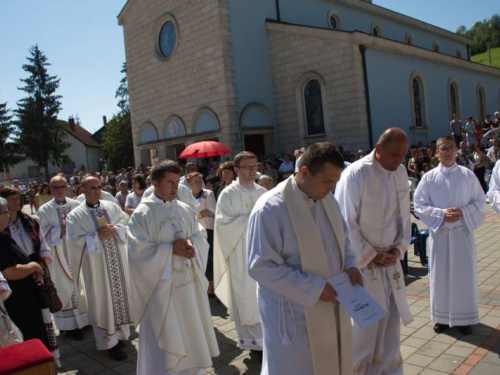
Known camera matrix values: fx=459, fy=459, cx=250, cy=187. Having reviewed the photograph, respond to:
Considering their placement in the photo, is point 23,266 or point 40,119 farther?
point 40,119

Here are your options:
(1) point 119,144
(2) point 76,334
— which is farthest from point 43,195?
(1) point 119,144

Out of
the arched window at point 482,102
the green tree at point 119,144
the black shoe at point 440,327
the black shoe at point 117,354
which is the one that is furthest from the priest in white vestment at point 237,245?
the green tree at point 119,144

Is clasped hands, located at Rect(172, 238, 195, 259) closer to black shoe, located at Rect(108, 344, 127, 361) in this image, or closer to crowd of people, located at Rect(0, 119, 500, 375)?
crowd of people, located at Rect(0, 119, 500, 375)

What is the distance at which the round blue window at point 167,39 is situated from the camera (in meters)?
24.0

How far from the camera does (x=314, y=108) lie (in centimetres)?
2109

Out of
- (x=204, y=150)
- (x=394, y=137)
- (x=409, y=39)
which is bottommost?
(x=394, y=137)

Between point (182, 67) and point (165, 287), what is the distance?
2062 cm

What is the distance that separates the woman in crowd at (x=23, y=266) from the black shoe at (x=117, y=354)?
77 centimetres

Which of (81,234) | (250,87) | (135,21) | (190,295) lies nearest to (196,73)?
(250,87)

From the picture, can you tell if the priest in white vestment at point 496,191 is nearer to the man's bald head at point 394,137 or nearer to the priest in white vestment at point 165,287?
the man's bald head at point 394,137

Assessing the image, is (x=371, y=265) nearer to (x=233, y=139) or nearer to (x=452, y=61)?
(x=233, y=139)

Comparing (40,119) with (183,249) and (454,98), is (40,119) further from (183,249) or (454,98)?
(183,249)

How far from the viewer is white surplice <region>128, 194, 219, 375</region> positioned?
4227mm

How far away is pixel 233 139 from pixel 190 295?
56.6ft
